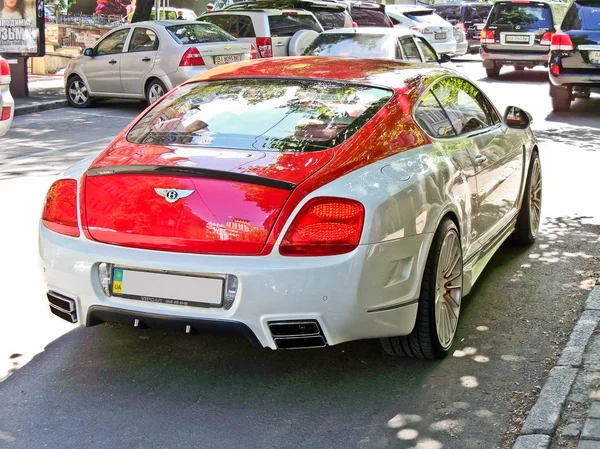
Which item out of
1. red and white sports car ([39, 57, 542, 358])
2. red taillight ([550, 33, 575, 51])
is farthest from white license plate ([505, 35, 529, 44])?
red and white sports car ([39, 57, 542, 358])

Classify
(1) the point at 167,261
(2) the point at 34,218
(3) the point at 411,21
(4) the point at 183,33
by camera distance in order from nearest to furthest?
(1) the point at 167,261 → (2) the point at 34,218 → (4) the point at 183,33 → (3) the point at 411,21

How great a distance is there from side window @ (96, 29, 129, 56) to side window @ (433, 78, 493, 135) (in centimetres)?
1134

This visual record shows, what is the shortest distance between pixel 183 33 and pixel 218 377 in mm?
12262

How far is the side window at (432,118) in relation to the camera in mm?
5130

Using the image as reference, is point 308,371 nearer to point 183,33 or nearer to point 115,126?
point 115,126

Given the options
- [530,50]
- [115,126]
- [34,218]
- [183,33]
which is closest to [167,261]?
[34,218]

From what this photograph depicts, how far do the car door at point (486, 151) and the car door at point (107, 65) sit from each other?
437 inches

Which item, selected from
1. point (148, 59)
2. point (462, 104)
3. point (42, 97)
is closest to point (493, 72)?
point (148, 59)

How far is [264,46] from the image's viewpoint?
1797 centimetres

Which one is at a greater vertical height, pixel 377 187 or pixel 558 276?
pixel 377 187

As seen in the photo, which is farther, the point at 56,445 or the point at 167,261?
the point at 167,261

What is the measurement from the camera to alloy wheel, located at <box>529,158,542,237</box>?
23.1 feet

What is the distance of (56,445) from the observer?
3.84 m

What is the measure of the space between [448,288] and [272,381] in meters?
1.06
